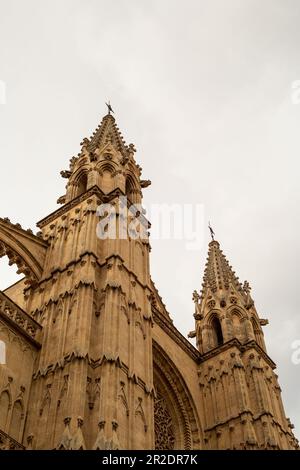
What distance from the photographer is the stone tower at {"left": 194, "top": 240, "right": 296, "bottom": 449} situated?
2242 centimetres

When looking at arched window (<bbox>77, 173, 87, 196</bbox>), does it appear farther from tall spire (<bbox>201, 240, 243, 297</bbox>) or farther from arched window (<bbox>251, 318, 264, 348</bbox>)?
arched window (<bbox>251, 318, 264, 348</bbox>)

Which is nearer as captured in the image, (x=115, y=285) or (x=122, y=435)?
(x=122, y=435)

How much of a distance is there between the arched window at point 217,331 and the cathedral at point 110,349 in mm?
65

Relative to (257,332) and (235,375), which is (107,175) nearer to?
(235,375)

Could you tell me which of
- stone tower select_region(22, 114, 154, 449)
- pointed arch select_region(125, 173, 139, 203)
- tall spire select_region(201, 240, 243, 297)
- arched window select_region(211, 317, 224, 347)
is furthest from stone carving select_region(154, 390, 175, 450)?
tall spire select_region(201, 240, 243, 297)

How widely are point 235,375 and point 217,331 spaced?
5.48 meters

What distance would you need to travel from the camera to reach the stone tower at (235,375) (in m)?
22.4

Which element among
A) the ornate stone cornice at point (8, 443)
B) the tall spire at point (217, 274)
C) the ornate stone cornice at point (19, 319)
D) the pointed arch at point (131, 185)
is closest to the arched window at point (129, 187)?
the pointed arch at point (131, 185)

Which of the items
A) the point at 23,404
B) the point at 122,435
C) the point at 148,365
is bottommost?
the point at 122,435
